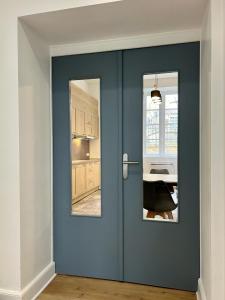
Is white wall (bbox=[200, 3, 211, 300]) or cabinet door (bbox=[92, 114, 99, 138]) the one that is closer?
white wall (bbox=[200, 3, 211, 300])

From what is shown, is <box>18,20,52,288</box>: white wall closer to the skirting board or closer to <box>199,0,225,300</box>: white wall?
the skirting board

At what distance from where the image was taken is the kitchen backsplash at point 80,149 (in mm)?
2459

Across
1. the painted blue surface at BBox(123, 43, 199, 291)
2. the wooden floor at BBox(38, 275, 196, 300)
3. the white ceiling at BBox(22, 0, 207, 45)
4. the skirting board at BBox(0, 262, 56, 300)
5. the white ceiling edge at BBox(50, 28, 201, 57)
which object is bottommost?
the wooden floor at BBox(38, 275, 196, 300)

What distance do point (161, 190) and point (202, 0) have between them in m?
1.49

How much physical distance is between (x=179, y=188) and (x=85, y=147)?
925 millimetres

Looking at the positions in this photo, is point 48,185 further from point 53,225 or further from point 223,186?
point 223,186

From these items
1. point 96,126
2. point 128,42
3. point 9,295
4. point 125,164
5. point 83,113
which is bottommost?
point 9,295

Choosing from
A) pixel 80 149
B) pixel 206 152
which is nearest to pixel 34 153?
pixel 80 149

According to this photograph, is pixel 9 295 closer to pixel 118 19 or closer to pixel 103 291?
pixel 103 291

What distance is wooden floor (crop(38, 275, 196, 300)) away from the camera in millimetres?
2156

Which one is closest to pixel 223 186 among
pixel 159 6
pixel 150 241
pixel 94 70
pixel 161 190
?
pixel 161 190

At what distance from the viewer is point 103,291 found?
224cm

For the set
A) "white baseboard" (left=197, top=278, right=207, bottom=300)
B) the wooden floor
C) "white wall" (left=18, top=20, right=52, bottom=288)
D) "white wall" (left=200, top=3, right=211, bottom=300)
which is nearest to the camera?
"white wall" (left=200, top=3, right=211, bottom=300)

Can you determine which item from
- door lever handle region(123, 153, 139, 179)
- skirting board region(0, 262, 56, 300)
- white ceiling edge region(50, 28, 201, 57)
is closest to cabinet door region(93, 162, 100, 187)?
door lever handle region(123, 153, 139, 179)
